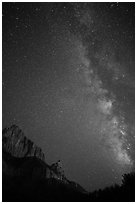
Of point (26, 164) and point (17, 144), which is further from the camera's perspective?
point (17, 144)

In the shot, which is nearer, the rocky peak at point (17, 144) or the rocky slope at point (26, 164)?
the rocky slope at point (26, 164)

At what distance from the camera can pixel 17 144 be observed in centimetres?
5906

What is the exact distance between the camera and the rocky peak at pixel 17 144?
55.7 m

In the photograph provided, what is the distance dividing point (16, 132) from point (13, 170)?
22172 mm

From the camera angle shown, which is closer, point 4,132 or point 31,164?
point 31,164

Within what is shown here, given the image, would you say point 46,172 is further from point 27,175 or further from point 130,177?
point 130,177

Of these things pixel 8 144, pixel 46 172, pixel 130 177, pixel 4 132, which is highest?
pixel 4 132

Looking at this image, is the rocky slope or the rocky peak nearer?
the rocky slope

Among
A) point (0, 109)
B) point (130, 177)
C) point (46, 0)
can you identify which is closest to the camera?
point (0, 109)

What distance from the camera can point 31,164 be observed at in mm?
47812

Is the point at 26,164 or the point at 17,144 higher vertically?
the point at 17,144

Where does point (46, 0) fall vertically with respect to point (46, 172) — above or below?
above

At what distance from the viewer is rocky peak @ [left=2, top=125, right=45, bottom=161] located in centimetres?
5566

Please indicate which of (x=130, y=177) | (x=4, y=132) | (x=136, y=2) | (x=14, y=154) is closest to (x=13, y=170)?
(x=14, y=154)
